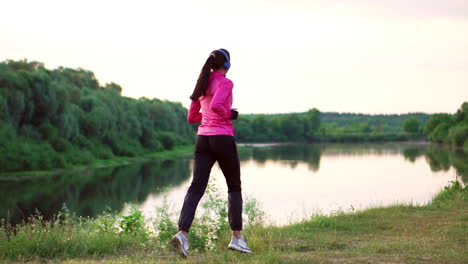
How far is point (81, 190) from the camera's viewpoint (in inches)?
1212

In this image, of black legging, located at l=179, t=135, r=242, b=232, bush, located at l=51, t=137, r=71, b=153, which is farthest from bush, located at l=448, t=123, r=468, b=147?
black legging, located at l=179, t=135, r=242, b=232

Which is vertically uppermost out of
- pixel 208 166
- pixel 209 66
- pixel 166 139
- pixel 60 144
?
pixel 209 66

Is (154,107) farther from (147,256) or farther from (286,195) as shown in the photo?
(147,256)

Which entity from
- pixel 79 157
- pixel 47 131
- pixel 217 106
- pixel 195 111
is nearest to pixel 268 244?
pixel 195 111

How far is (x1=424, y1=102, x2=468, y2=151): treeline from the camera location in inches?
3155

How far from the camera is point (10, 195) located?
27484 millimetres

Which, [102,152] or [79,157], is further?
[102,152]

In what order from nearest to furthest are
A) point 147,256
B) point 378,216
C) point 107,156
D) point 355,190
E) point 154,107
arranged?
point 147,256 → point 378,216 → point 355,190 → point 107,156 → point 154,107

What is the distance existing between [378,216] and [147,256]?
538 centimetres

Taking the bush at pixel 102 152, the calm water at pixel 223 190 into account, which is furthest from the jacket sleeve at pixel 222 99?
the bush at pixel 102 152

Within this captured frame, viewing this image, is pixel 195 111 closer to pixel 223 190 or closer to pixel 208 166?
pixel 208 166

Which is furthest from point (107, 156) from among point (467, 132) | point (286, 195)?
point (467, 132)

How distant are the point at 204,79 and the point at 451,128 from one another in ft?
290

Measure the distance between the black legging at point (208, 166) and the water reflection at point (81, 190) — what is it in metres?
13.9
